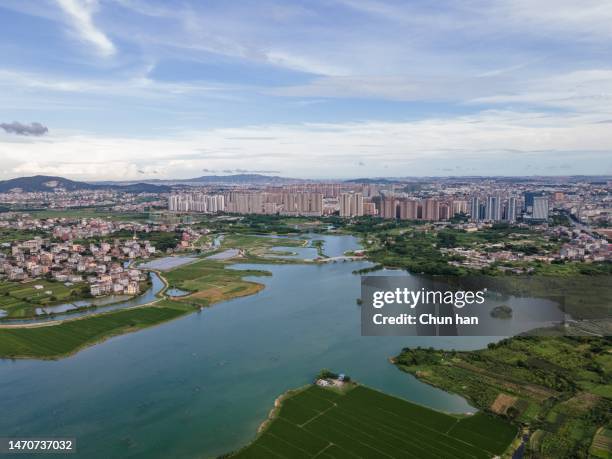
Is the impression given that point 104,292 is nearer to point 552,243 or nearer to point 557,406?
point 557,406

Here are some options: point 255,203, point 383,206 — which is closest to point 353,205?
point 383,206

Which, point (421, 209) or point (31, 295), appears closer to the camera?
point (31, 295)

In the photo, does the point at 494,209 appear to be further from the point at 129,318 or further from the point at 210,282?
the point at 129,318

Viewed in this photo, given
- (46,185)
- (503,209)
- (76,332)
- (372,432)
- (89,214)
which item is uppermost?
(46,185)

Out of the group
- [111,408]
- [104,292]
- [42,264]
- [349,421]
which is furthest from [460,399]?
[42,264]

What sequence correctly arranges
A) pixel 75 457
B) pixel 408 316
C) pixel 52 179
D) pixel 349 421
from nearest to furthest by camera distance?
pixel 75 457 < pixel 349 421 < pixel 408 316 < pixel 52 179

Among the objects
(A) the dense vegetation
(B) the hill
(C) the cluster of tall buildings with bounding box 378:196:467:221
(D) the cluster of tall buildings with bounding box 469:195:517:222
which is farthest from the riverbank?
(B) the hill

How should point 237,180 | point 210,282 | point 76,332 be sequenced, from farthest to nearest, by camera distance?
point 237,180
point 210,282
point 76,332
